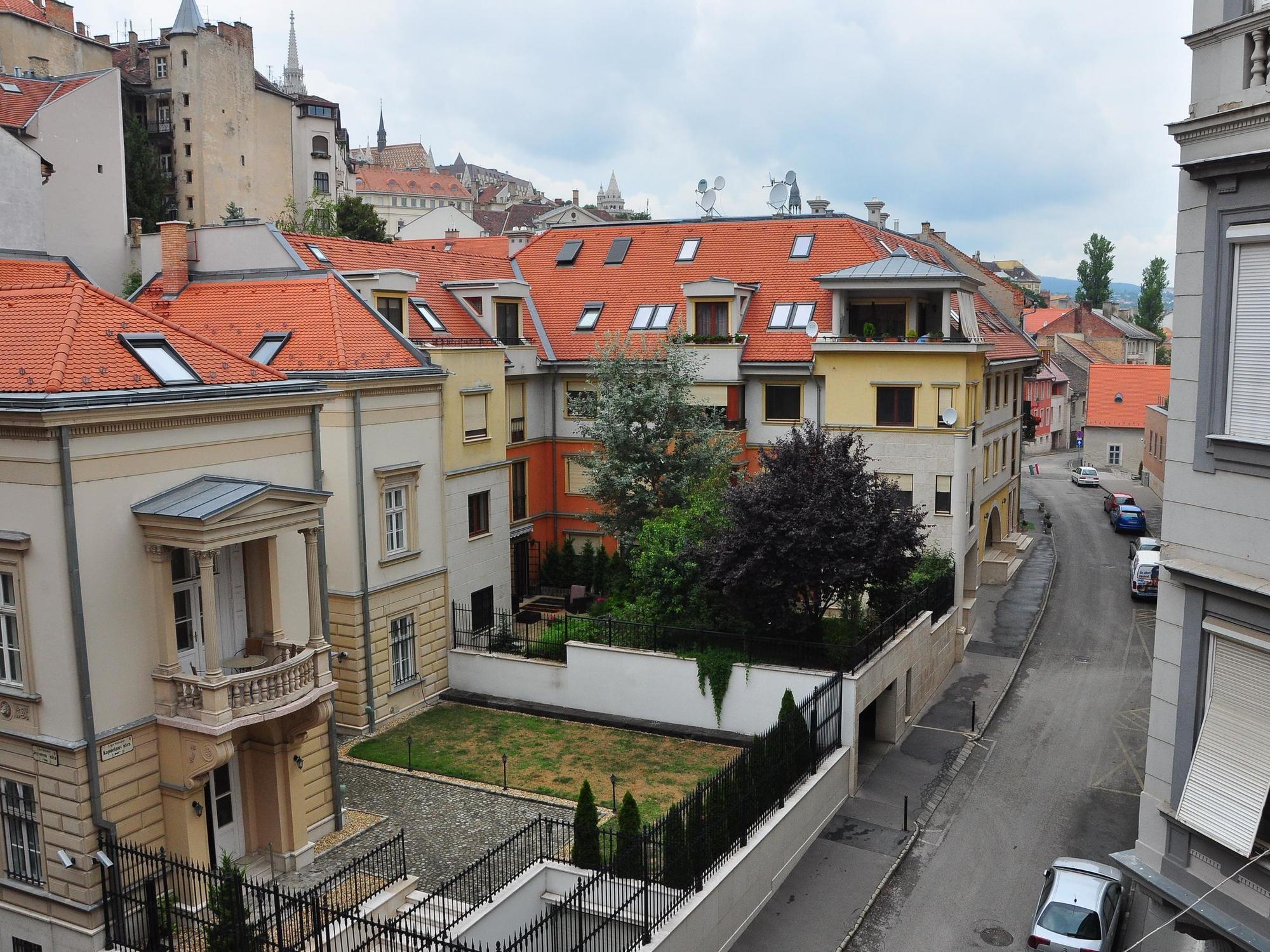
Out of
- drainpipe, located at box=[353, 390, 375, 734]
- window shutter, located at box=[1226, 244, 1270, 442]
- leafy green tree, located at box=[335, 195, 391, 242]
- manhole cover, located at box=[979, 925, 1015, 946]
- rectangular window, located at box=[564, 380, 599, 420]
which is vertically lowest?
manhole cover, located at box=[979, 925, 1015, 946]

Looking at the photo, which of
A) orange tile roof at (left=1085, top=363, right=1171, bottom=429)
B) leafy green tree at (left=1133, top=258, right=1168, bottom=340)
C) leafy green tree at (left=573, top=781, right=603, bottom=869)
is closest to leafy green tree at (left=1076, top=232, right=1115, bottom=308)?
leafy green tree at (left=1133, top=258, right=1168, bottom=340)

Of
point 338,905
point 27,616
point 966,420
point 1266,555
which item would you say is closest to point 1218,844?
point 1266,555

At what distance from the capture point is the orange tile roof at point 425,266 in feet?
99.4

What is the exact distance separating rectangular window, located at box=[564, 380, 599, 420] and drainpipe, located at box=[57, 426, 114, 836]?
1926 centimetres

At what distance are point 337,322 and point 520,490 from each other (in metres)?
11.8

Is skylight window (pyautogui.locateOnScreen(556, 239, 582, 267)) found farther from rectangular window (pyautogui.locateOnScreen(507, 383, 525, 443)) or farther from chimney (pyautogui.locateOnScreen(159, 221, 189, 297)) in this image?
chimney (pyautogui.locateOnScreen(159, 221, 189, 297))

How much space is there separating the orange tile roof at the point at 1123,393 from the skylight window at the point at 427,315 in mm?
58254

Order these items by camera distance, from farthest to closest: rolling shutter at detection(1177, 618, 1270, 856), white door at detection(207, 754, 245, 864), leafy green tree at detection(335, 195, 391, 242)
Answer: leafy green tree at detection(335, 195, 391, 242)
white door at detection(207, 754, 245, 864)
rolling shutter at detection(1177, 618, 1270, 856)

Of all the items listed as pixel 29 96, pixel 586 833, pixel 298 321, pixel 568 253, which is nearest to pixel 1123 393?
pixel 568 253

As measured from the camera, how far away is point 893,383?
33062 mm

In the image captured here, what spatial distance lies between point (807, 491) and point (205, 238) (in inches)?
723

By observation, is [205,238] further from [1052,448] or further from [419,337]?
[1052,448]

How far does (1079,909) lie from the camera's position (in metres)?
17.1

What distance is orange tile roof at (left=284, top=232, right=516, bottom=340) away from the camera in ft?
99.4
